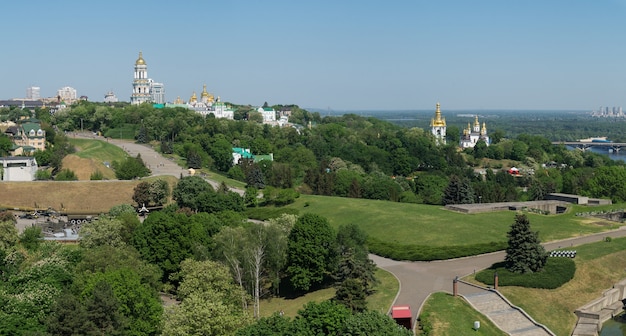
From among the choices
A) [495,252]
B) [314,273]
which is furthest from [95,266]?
[495,252]

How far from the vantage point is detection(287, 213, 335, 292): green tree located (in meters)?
33.1

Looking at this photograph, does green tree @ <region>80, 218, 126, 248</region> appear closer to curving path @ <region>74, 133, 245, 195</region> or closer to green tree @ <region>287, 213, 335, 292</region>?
green tree @ <region>287, 213, 335, 292</region>

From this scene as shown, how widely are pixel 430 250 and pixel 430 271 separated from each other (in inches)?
127

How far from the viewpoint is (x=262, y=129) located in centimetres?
9838

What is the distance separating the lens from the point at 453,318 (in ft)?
90.8

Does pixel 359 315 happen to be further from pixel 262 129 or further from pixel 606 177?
pixel 262 129

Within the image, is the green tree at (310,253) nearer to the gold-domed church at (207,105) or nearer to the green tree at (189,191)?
the green tree at (189,191)

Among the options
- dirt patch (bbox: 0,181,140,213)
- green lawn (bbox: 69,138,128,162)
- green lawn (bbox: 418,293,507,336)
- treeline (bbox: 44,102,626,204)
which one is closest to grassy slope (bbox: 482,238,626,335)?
green lawn (bbox: 418,293,507,336)

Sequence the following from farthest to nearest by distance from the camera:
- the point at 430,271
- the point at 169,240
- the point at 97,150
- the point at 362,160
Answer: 1. the point at 362,160
2. the point at 97,150
3. the point at 169,240
4. the point at 430,271

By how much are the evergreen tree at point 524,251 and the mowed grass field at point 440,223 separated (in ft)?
20.7

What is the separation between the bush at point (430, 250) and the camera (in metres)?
37.0

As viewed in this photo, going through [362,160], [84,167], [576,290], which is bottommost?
[576,290]

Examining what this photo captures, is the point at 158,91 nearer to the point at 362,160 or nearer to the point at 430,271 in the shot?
the point at 362,160

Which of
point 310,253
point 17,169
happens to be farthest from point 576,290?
point 17,169
